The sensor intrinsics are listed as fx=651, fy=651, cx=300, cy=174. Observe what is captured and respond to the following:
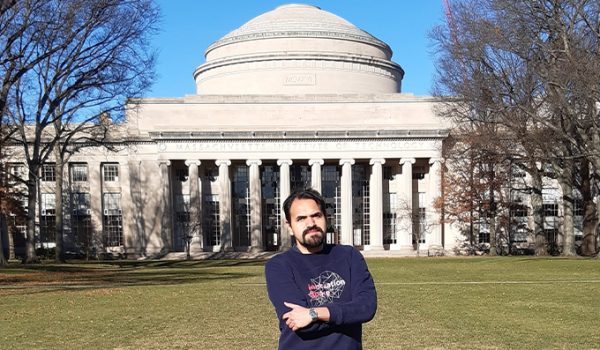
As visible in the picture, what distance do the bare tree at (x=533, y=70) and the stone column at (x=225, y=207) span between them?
957 inches

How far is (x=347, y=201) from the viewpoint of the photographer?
5975 centimetres

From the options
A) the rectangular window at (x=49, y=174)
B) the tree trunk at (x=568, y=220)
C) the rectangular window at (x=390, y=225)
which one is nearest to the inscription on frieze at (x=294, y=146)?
the rectangular window at (x=390, y=225)

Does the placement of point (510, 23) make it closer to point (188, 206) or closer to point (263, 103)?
point (263, 103)

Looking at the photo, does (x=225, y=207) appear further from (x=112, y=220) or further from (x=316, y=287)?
(x=316, y=287)

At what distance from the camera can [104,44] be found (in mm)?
35719

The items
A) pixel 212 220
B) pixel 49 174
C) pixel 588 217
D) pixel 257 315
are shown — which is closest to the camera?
pixel 257 315

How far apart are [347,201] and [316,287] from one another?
5523 cm

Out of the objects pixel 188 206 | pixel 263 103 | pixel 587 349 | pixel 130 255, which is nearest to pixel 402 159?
pixel 263 103

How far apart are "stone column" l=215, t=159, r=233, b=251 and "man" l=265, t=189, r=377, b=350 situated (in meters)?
54.9

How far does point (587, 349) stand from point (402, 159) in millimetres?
49377

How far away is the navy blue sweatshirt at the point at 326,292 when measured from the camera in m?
4.58

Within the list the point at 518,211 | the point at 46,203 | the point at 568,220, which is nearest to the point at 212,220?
the point at 46,203

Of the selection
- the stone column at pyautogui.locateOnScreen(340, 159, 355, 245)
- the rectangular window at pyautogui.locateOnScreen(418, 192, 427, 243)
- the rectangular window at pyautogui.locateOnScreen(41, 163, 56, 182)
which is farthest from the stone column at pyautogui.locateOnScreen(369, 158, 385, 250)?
the rectangular window at pyautogui.locateOnScreen(41, 163, 56, 182)

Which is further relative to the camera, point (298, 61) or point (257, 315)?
point (298, 61)
